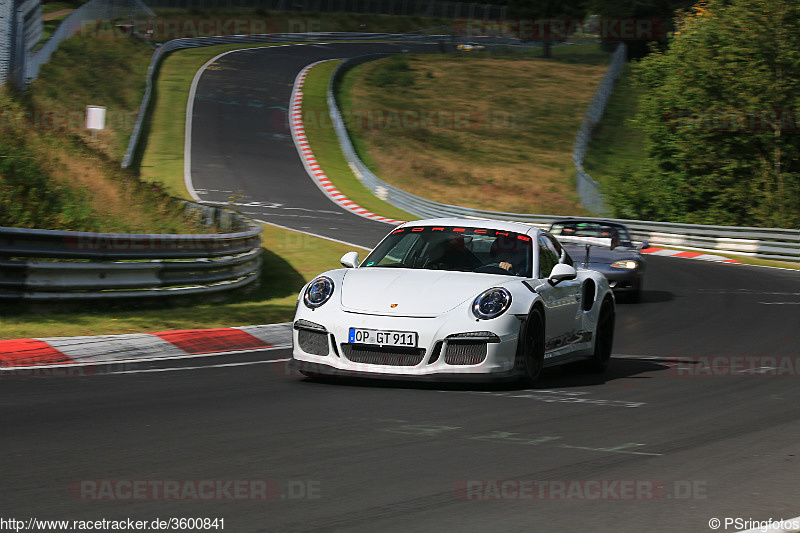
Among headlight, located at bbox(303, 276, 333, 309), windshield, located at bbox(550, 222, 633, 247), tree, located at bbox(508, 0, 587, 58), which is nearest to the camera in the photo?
headlight, located at bbox(303, 276, 333, 309)

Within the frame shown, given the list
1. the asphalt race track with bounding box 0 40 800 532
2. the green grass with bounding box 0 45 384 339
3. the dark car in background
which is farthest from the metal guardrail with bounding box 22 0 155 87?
the asphalt race track with bounding box 0 40 800 532

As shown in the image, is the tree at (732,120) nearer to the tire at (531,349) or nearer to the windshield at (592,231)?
the windshield at (592,231)

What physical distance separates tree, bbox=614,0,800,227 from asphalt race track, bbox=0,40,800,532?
2705cm

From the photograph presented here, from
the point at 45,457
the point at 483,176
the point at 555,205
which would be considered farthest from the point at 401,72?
the point at 45,457

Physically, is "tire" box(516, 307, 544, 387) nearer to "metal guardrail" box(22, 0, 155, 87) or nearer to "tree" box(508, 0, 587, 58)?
"metal guardrail" box(22, 0, 155, 87)

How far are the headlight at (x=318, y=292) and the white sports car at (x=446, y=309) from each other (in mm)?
11

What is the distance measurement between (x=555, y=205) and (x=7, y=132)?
95.8ft

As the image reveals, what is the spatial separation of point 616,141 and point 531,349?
158 ft

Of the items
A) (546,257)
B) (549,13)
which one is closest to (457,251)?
(546,257)

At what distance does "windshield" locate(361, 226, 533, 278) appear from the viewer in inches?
349

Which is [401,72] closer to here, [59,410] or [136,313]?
[136,313]

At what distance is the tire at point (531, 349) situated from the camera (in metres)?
8.05

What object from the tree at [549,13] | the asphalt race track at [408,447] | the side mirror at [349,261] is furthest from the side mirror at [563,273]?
the tree at [549,13]

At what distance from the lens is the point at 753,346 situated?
11.9 metres
